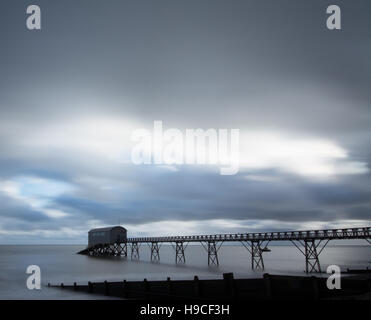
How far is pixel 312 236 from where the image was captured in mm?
45750

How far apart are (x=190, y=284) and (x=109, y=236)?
79.4 metres

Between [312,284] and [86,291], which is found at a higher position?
[312,284]

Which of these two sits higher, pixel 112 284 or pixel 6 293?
Result: pixel 112 284

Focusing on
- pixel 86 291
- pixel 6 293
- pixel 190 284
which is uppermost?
pixel 190 284

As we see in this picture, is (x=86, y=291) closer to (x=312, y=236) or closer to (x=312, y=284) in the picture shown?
(x=312, y=284)

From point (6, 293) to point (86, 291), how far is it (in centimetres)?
1779
